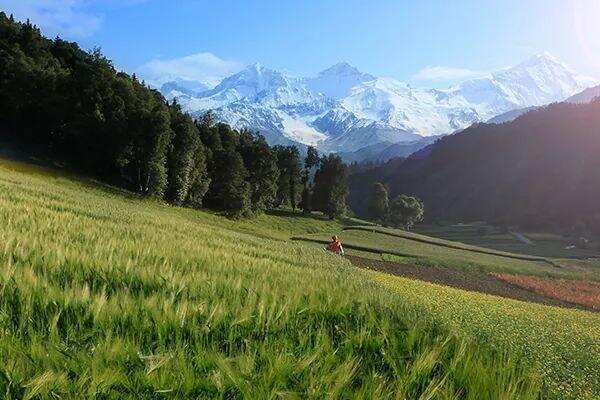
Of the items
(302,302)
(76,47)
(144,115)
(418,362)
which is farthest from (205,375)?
(76,47)

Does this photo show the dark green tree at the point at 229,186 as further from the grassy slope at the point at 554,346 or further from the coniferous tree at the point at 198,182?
the grassy slope at the point at 554,346

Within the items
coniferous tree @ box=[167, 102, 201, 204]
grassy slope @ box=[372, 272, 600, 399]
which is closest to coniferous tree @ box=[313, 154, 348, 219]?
coniferous tree @ box=[167, 102, 201, 204]

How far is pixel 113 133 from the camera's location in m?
77.5

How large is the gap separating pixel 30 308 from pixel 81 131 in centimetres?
Result: 8306

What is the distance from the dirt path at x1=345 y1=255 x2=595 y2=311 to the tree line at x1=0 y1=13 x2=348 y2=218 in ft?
132

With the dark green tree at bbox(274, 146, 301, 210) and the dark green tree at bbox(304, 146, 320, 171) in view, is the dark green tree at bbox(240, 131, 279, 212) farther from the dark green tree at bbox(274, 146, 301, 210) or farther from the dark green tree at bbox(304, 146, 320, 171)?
the dark green tree at bbox(304, 146, 320, 171)

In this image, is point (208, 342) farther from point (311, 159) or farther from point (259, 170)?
point (311, 159)

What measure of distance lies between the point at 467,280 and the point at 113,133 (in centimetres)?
5652

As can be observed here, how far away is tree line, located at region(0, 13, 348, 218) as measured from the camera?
76688 millimetres

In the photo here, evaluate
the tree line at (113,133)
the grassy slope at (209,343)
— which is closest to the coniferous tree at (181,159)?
the tree line at (113,133)

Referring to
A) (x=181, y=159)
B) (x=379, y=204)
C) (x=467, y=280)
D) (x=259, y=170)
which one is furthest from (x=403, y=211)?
(x=467, y=280)

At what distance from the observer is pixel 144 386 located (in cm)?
272

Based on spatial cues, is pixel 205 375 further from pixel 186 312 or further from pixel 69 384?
pixel 186 312

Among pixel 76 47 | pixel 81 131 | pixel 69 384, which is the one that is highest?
pixel 76 47
